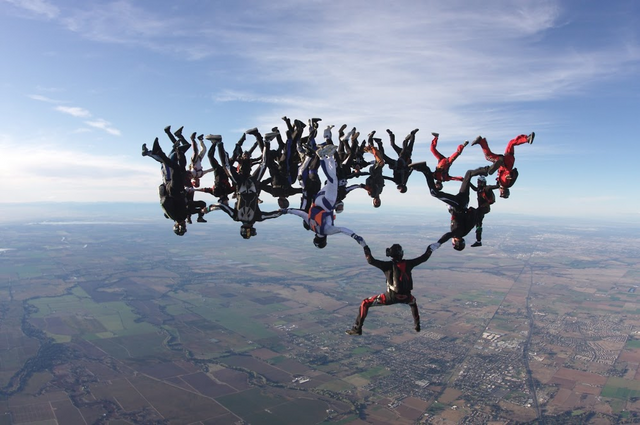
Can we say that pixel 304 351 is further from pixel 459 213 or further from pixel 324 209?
pixel 459 213

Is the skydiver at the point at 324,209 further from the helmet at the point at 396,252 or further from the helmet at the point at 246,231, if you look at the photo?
the helmet at the point at 396,252

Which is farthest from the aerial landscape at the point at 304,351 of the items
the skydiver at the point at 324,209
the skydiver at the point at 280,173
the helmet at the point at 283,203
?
the skydiver at the point at 324,209

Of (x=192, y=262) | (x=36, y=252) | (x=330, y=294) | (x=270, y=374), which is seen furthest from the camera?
(x=36, y=252)

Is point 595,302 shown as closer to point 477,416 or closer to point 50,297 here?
point 477,416

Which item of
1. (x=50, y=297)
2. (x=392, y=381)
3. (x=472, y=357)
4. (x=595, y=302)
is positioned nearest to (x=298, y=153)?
(x=392, y=381)

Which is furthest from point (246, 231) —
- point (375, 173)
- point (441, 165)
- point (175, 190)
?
point (441, 165)

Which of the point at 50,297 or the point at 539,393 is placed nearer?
the point at 539,393
